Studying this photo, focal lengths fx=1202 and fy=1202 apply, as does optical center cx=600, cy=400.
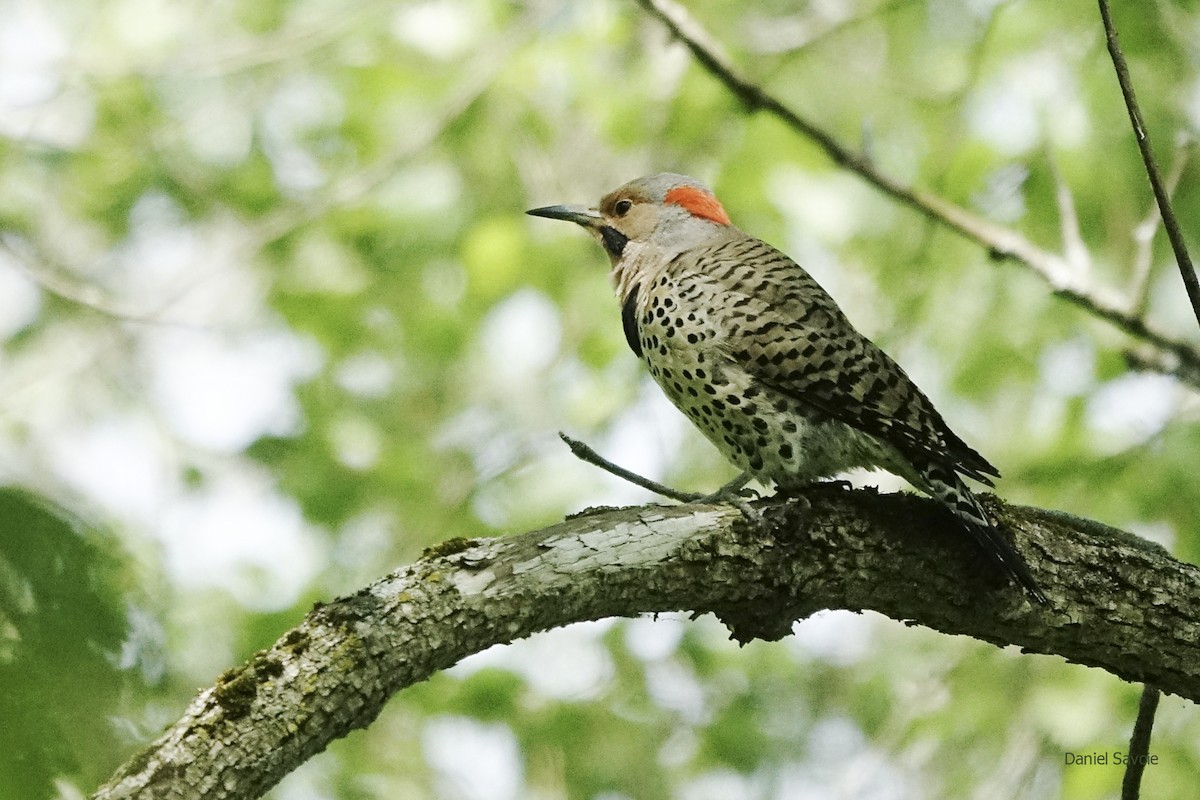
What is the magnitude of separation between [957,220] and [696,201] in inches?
44.3

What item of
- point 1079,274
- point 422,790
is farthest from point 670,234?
point 422,790

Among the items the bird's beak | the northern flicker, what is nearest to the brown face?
the bird's beak

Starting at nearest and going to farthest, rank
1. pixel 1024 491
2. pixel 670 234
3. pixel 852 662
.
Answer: pixel 670 234, pixel 1024 491, pixel 852 662

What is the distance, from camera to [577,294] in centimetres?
646

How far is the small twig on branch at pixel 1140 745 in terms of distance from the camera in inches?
127

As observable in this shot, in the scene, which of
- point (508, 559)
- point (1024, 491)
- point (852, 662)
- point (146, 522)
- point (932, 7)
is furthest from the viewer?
point (852, 662)

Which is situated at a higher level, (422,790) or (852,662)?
(852,662)

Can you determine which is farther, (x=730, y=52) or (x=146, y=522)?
(x=146, y=522)

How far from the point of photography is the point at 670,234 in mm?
4820

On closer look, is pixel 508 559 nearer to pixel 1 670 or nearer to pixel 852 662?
pixel 1 670

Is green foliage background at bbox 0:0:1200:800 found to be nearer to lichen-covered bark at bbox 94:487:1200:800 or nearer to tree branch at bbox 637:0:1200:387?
tree branch at bbox 637:0:1200:387

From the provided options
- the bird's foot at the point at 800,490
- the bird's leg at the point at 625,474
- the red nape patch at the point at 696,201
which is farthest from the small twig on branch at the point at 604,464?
the red nape patch at the point at 696,201

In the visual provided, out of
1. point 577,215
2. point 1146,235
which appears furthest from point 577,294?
point 1146,235

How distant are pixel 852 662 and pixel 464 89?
4266 millimetres
